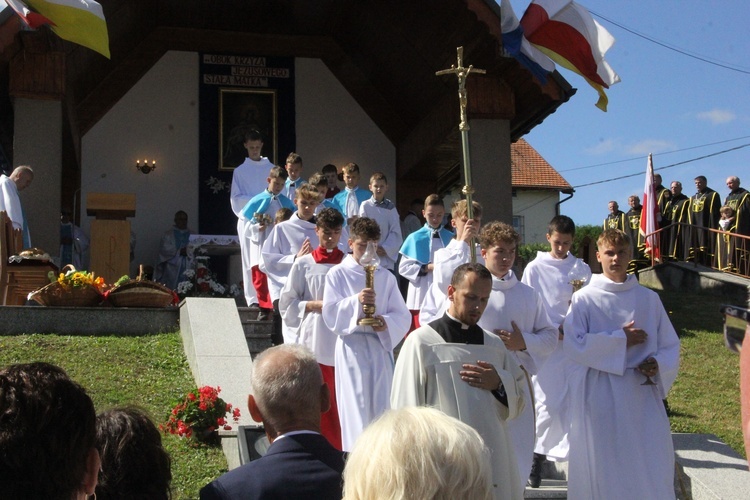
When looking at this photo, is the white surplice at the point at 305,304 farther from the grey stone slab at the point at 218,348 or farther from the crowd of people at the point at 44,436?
the crowd of people at the point at 44,436

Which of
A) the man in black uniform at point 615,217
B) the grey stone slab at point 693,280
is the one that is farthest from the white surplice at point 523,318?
the man in black uniform at point 615,217

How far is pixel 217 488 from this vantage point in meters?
3.33

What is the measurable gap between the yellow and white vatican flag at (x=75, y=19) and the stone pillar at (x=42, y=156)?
1.96 metres

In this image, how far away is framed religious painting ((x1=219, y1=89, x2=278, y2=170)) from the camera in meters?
19.1

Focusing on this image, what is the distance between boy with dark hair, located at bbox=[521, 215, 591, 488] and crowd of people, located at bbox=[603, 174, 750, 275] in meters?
10.1

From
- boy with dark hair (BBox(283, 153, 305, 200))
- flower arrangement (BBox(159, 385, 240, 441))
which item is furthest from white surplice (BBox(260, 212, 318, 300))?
flower arrangement (BBox(159, 385, 240, 441))

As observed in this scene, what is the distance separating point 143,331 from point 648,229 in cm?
1168

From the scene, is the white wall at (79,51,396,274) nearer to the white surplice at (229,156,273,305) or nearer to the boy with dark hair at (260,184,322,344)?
the white surplice at (229,156,273,305)

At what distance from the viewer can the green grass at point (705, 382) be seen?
9930 mm

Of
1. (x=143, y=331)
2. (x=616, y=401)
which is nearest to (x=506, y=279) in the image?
(x=616, y=401)

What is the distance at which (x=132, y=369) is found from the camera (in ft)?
31.4

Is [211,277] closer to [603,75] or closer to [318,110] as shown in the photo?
[318,110]

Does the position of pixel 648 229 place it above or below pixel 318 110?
below

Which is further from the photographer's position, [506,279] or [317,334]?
[317,334]
